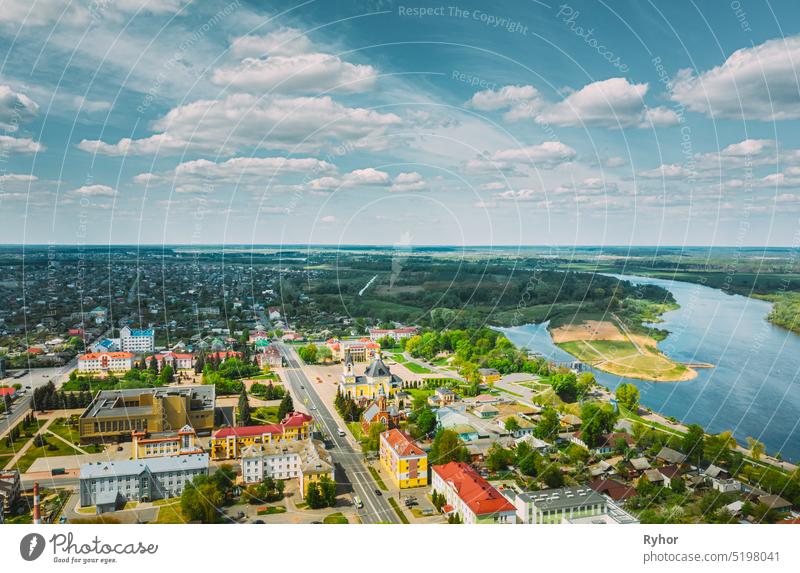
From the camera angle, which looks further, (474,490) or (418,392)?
(418,392)

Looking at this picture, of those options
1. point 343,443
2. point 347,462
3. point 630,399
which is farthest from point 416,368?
point 347,462

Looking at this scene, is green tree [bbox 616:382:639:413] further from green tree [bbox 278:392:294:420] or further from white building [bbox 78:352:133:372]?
white building [bbox 78:352:133:372]

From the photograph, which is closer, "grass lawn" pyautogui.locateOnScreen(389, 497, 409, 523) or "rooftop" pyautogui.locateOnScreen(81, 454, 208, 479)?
"grass lawn" pyautogui.locateOnScreen(389, 497, 409, 523)

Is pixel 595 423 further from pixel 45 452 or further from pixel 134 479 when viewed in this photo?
pixel 45 452

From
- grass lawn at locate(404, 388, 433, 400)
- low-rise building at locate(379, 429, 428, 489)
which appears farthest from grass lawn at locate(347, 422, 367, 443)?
grass lawn at locate(404, 388, 433, 400)

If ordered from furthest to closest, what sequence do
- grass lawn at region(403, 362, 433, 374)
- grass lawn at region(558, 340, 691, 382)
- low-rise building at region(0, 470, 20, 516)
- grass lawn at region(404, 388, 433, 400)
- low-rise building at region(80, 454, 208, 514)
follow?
grass lawn at region(403, 362, 433, 374), grass lawn at region(558, 340, 691, 382), grass lawn at region(404, 388, 433, 400), low-rise building at region(80, 454, 208, 514), low-rise building at region(0, 470, 20, 516)

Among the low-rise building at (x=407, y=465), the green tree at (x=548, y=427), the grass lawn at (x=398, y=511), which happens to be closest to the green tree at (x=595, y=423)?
the green tree at (x=548, y=427)

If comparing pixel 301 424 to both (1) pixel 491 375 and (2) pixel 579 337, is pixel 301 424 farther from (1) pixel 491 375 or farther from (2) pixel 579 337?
(2) pixel 579 337
